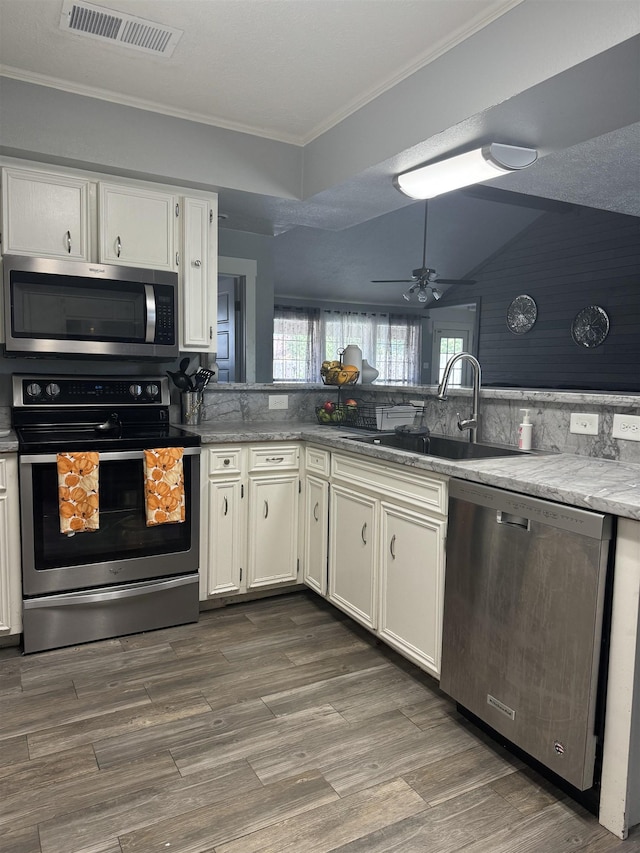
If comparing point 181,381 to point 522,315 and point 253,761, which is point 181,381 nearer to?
point 253,761

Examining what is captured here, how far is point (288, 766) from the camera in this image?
182cm

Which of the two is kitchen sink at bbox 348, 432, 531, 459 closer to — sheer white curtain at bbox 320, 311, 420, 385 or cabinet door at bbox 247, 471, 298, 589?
cabinet door at bbox 247, 471, 298, 589

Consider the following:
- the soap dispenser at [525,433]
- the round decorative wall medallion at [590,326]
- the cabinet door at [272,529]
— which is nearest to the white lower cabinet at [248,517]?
the cabinet door at [272,529]

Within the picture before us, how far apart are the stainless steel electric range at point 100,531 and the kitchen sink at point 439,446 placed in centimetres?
90

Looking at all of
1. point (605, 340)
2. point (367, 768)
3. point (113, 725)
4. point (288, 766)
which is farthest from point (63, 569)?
point (605, 340)

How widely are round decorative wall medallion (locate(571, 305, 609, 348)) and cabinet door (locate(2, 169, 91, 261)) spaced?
6.15m

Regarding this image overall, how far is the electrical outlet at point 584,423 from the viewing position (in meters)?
2.21

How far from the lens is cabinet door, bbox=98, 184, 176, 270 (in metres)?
2.80

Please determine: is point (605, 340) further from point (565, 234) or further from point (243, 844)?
point (243, 844)

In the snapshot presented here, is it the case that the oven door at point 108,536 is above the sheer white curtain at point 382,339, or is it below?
below

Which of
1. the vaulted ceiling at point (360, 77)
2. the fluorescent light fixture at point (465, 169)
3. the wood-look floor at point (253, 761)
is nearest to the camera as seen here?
the wood-look floor at point (253, 761)

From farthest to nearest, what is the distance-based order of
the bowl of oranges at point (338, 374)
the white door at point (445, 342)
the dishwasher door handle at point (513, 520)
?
1. the white door at point (445, 342)
2. the bowl of oranges at point (338, 374)
3. the dishwasher door handle at point (513, 520)

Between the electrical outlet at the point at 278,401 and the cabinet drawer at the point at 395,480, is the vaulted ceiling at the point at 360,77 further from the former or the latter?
the cabinet drawer at the point at 395,480

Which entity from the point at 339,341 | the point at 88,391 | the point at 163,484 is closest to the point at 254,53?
the point at 88,391
